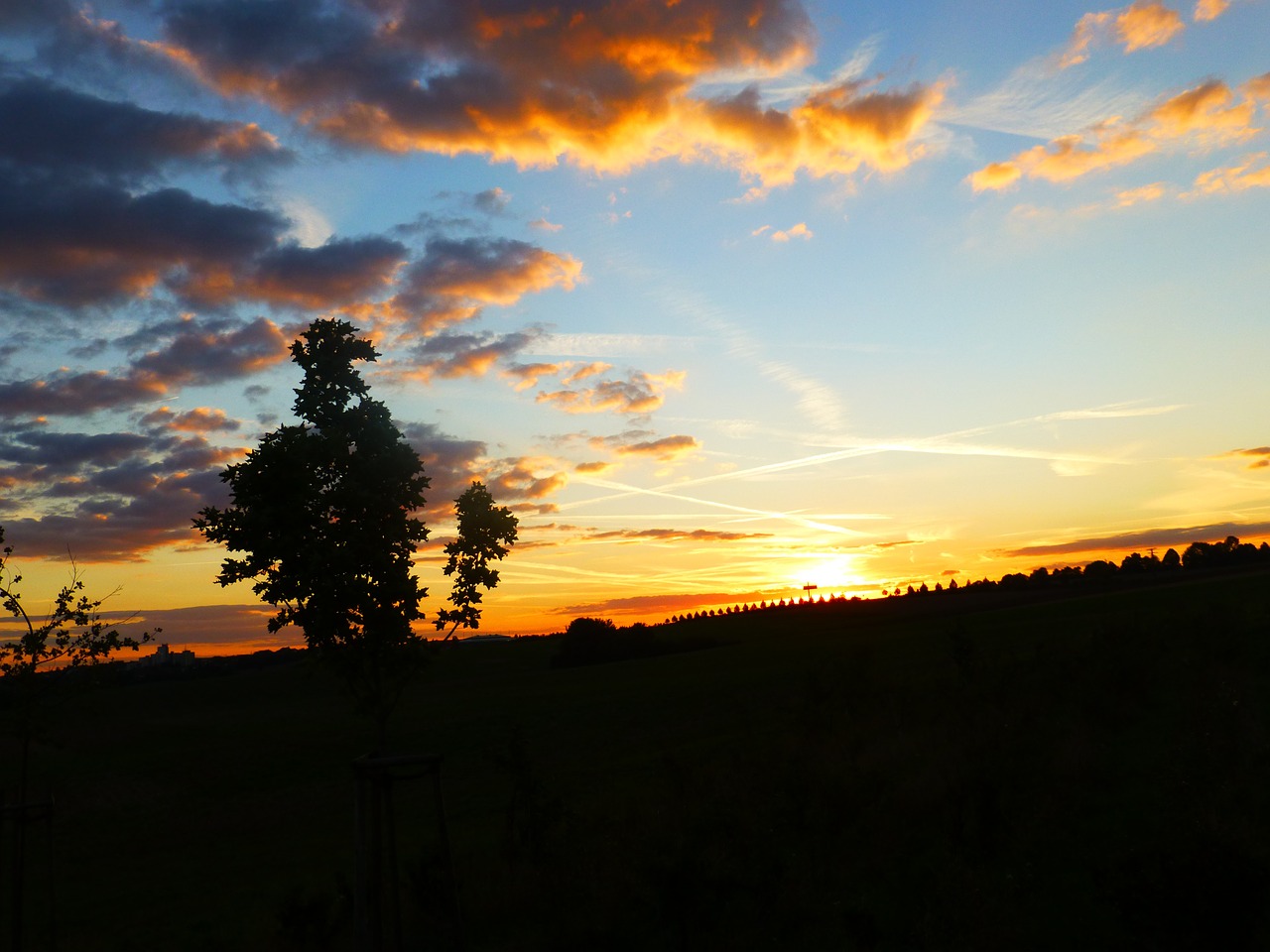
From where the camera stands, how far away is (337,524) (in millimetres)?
14148

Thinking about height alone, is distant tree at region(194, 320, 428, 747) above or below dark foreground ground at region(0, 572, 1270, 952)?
above

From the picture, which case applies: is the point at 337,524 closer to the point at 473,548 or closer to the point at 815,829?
the point at 473,548

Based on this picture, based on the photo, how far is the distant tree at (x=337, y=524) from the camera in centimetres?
1347

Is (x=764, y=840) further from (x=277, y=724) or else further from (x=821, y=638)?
(x=821, y=638)

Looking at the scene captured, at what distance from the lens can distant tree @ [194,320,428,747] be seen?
13.5 metres

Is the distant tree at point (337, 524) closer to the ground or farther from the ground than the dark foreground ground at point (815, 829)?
farther from the ground

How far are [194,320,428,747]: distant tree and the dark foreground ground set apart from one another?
126 centimetres

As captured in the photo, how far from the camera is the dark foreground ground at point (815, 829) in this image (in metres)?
12.8

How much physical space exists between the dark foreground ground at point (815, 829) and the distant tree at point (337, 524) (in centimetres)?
126

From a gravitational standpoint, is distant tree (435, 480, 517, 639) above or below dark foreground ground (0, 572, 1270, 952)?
above

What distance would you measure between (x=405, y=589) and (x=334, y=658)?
1.71 m

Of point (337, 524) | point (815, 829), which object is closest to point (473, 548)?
point (337, 524)

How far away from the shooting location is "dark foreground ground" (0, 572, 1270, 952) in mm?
12781

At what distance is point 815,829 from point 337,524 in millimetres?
11990
